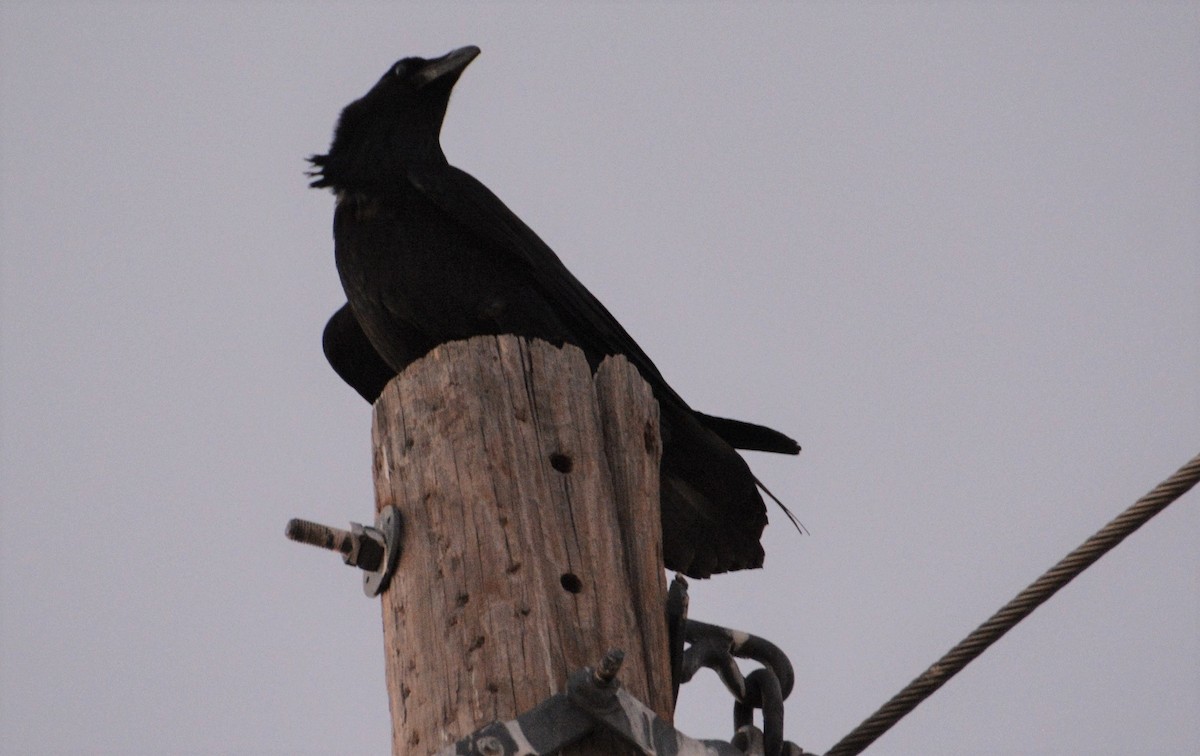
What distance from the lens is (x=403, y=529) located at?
2777mm

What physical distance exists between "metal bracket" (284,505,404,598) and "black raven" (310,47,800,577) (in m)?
1.40

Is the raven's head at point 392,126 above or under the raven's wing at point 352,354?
above

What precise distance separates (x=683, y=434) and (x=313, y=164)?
1879 mm

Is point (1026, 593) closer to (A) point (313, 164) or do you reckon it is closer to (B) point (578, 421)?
(B) point (578, 421)

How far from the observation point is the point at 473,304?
449 centimetres

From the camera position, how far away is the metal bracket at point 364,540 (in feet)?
9.05

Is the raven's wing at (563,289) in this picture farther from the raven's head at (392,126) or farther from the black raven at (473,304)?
the raven's head at (392,126)

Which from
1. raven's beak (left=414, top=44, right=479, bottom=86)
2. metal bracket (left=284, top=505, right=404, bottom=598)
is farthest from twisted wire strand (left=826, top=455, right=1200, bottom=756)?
raven's beak (left=414, top=44, right=479, bottom=86)

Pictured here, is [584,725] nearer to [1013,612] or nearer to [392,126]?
[1013,612]

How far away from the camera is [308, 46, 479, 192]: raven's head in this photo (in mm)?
5039

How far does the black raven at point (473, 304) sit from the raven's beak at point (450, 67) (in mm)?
528

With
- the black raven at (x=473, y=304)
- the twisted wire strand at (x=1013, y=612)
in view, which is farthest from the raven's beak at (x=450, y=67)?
the twisted wire strand at (x=1013, y=612)

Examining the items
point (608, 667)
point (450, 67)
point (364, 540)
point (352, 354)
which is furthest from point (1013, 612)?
point (450, 67)

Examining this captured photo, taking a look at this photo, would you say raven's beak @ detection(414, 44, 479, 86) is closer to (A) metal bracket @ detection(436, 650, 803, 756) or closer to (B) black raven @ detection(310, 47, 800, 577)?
(B) black raven @ detection(310, 47, 800, 577)
